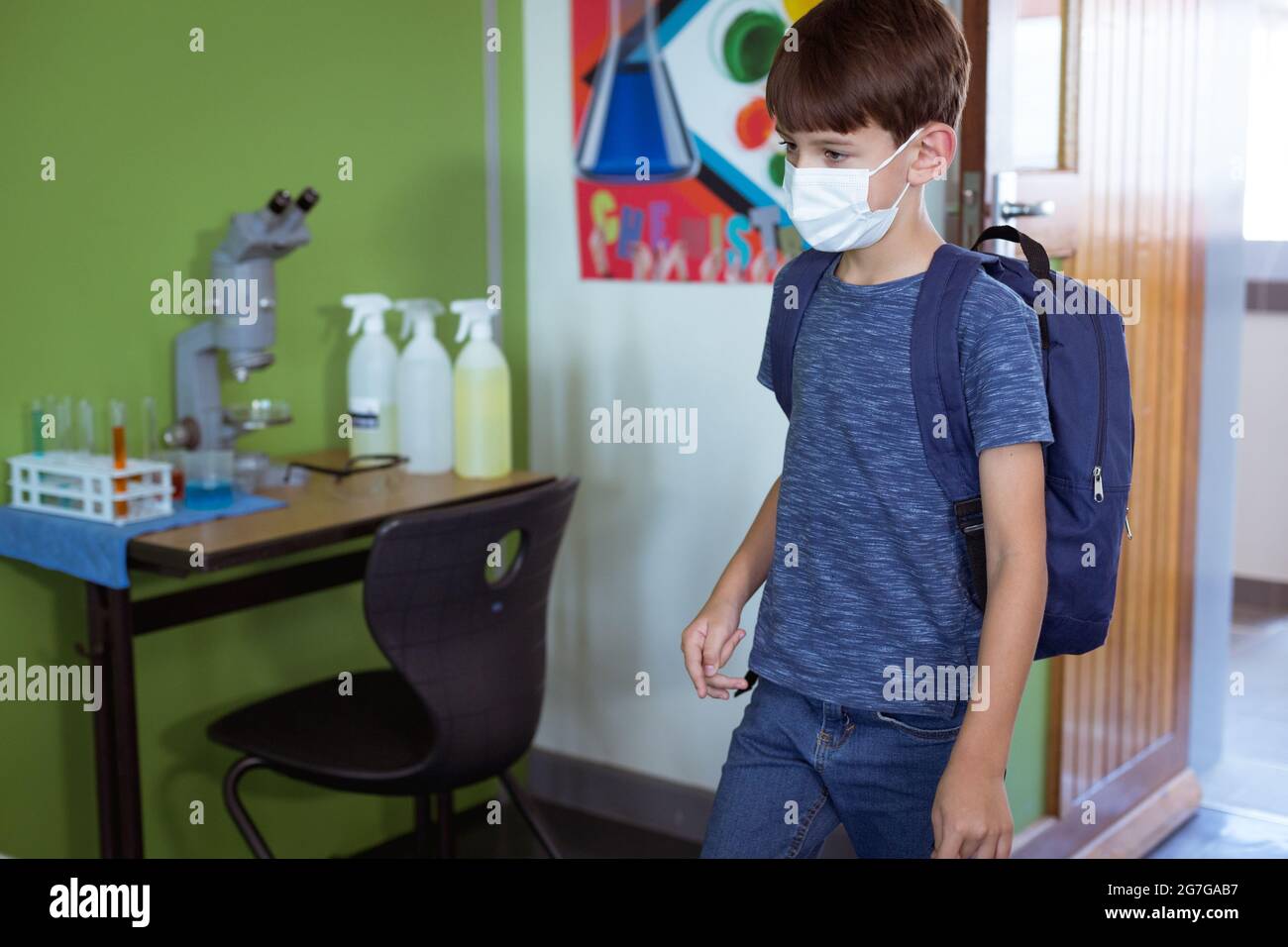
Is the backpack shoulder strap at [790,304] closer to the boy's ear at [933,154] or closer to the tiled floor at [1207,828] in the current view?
the boy's ear at [933,154]

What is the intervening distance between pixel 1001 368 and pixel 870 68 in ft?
0.87

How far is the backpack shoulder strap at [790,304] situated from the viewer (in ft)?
4.37

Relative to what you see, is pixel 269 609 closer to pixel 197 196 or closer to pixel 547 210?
pixel 197 196

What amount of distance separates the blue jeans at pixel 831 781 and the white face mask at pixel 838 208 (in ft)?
1.28

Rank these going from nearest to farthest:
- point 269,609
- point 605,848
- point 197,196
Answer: point 197,196, point 269,609, point 605,848

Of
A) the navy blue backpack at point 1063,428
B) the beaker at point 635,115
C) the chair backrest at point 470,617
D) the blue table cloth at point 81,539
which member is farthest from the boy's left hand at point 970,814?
the beaker at point 635,115

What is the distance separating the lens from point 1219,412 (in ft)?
9.32

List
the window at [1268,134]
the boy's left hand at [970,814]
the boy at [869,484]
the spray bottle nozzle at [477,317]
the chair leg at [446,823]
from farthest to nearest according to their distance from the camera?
the window at [1268,134] → the spray bottle nozzle at [477,317] → the chair leg at [446,823] → the boy at [869,484] → the boy's left hand at [970,814]

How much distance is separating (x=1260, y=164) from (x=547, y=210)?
161cm

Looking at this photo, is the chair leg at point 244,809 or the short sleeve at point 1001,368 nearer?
the short sleeve at point 1001,368

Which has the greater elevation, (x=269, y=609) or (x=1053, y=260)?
(x=1053, y=260)

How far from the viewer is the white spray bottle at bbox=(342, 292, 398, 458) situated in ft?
7.70
